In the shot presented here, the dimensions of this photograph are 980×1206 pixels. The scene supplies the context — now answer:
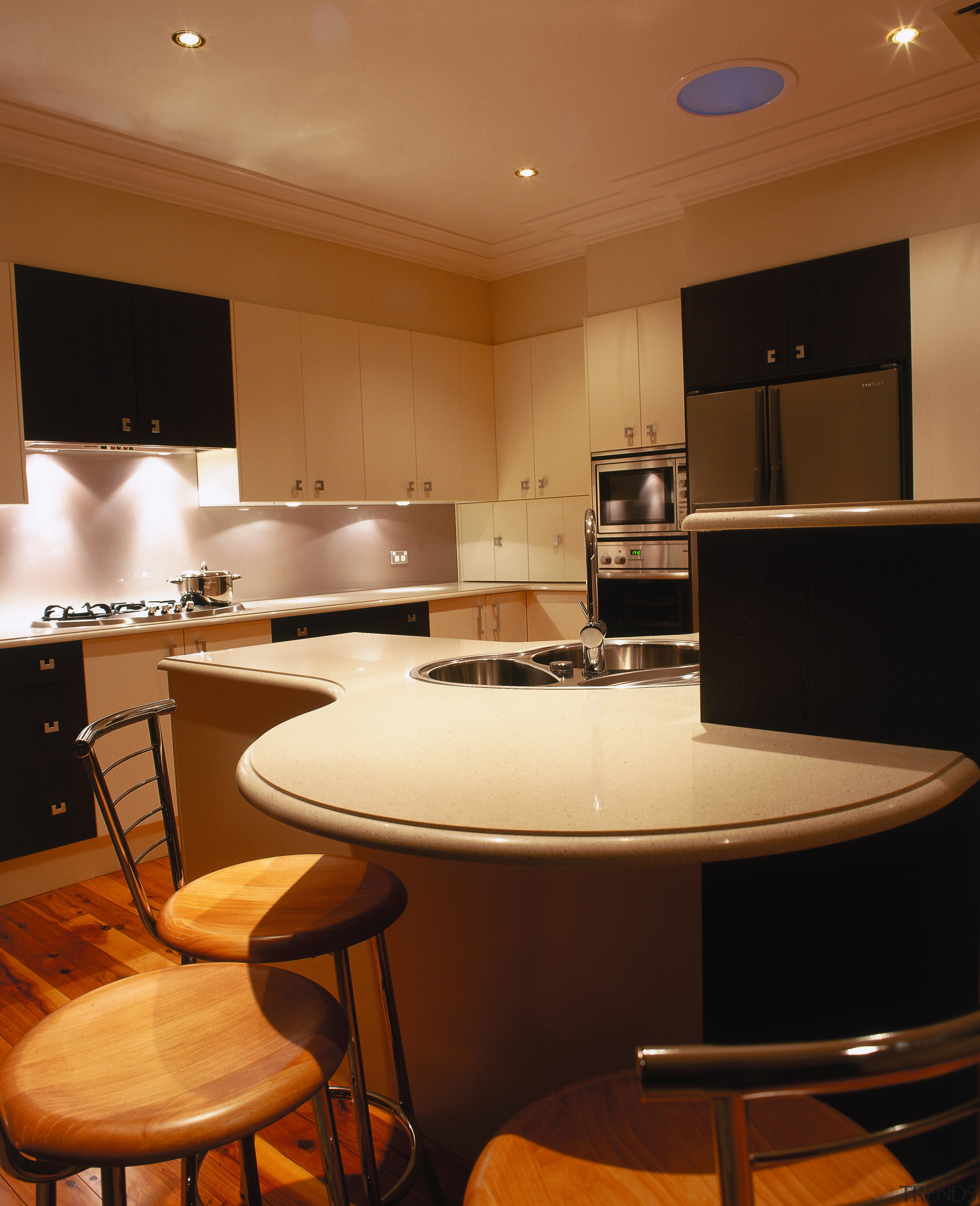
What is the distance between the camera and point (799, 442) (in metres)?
3.80

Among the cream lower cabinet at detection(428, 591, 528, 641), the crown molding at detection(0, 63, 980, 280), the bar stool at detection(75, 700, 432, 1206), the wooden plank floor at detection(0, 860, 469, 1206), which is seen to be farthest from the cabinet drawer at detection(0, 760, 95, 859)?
the crown molding at detection(0, 63, 980, 280)

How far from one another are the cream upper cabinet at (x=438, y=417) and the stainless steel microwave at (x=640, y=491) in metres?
0.93

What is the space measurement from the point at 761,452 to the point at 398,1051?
3118mm

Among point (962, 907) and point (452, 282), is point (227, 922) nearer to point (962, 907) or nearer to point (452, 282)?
point (962, 907)

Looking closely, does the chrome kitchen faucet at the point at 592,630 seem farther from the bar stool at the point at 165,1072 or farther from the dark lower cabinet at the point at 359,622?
the dark lower cabinet at the point at 359,622

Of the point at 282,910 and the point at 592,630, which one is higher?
the point at 592,630

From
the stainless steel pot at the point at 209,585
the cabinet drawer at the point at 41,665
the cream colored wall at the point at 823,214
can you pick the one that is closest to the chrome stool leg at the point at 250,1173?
the cabinet drawer at the point at 41,665

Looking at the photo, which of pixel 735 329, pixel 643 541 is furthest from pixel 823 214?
pixel 643 541

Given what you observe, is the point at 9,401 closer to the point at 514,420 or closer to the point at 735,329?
the point at 514,420

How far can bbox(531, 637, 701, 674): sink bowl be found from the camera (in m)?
2.41

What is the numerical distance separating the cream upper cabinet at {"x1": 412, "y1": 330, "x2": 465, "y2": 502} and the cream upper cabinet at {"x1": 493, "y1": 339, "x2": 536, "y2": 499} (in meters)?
0.34

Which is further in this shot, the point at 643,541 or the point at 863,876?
the point at 643,541

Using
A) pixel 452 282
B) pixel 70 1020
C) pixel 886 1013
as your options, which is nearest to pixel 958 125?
pixel 452 282

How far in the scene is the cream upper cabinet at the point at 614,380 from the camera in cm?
464
